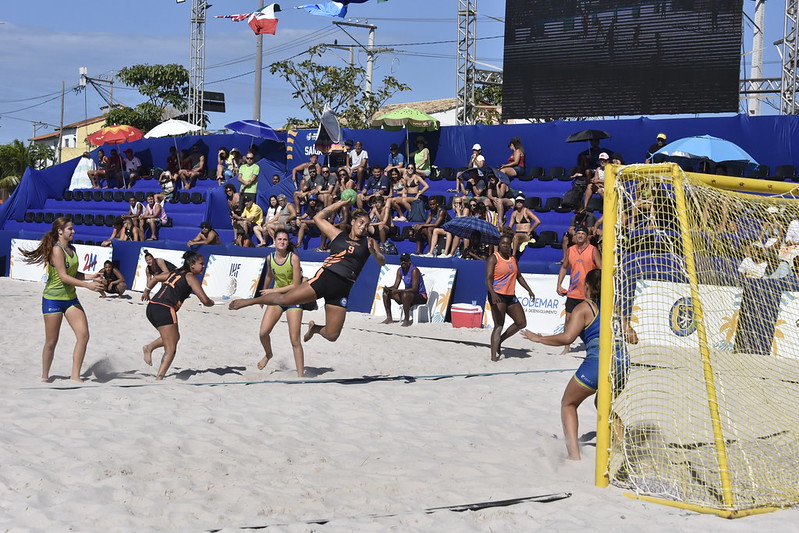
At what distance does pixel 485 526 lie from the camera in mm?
4355

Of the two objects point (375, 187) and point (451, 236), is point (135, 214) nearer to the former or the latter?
point (375, 187)

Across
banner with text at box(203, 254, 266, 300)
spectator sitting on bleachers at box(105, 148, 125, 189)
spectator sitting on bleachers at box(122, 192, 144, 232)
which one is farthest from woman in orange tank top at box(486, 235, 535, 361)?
spectator sitting on bleachers at box(105, 148, 125, 189)

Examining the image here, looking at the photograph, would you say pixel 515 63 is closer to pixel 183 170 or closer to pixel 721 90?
pixel 721 90

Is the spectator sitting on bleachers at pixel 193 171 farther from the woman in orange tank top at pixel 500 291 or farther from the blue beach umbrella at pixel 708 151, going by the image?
the woman in orange tank top at pixel 500 291

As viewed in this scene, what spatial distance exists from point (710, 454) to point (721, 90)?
12.2m

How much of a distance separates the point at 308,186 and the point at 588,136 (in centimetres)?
616

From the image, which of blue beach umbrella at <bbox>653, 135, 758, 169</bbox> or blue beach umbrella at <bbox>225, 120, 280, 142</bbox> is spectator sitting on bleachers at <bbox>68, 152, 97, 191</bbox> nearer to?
blue beach umbrella at <bbox>225, 120, 280, 142</bbox>

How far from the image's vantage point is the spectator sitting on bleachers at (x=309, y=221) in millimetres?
17500

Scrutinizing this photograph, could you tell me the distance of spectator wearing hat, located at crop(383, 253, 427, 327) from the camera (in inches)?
554

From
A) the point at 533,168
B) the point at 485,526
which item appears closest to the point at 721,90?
the point at 533,168

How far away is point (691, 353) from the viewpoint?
570 centimetres

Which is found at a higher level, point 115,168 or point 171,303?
point 115,168

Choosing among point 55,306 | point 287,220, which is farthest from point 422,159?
point 55,306

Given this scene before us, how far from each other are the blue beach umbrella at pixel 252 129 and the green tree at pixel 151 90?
23787 millimetres
